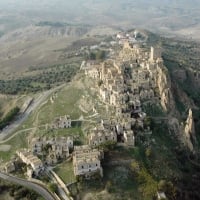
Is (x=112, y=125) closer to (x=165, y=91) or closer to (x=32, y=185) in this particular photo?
(x=165, y=91)

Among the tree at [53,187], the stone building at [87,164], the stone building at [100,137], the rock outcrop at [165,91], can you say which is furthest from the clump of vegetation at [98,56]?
the tree at [53,187]

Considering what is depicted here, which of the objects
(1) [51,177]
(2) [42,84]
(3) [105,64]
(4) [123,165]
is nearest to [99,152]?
(4) [123,165]

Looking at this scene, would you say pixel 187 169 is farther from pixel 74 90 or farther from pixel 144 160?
pixel 74 90

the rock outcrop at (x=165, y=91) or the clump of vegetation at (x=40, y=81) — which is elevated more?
the rock outcrop at (x=165, y=91)

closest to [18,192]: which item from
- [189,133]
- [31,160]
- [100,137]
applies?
[31,160]

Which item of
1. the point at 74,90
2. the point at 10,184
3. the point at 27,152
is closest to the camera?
the point at 10,184

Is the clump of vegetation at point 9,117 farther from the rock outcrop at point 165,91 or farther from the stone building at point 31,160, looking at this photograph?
the rock outcrop at point 165,91

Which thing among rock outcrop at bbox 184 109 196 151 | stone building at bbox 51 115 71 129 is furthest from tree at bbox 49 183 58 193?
rock outcrop at bbox 184 109 196 151
